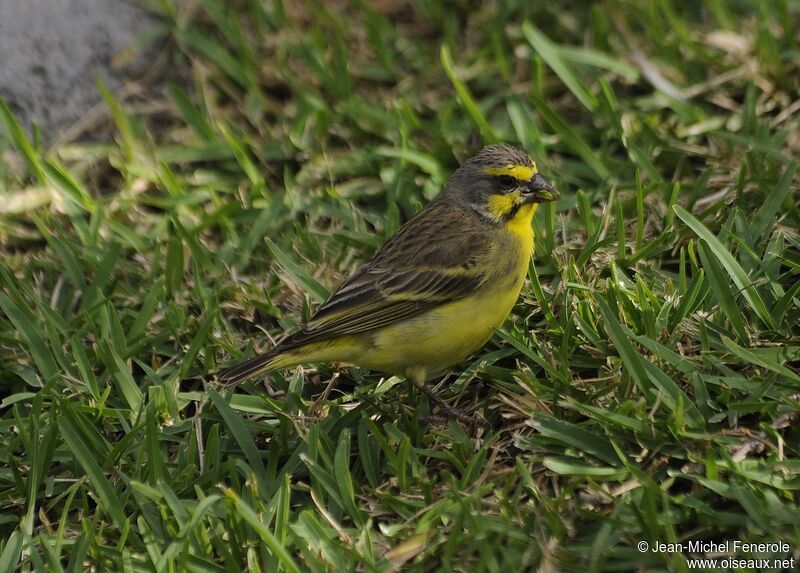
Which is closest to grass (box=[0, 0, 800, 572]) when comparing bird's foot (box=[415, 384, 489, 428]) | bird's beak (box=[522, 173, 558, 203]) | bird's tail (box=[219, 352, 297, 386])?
bird's foot (box=[415, 384, 489, 428])

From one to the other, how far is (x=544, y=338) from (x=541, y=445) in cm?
72

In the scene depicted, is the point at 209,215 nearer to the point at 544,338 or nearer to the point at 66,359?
the point at 66,359

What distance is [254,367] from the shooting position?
14.1 ft

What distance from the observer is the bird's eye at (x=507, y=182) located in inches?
190

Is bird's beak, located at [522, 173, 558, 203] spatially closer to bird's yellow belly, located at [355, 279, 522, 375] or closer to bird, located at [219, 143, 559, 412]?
bird, located at [219, 143, 559, 412]

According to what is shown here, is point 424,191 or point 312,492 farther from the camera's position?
point 424,191

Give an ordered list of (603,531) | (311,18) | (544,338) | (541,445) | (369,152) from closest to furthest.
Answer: (603,531) → (541,445) → (544,338) → (369,152) → (311,18)

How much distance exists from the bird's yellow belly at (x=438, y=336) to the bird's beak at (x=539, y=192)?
20.7 inches

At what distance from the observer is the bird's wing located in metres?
4.46

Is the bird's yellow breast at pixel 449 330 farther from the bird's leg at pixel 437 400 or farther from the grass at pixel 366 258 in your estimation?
the grass at pixel 366 258

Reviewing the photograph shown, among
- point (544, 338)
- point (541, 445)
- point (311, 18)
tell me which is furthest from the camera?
point (311, 18)

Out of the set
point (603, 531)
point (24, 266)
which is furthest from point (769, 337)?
point (24, 266)

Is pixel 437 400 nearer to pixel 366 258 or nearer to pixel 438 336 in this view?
pixel 438 336

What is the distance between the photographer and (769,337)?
421 centimetres
